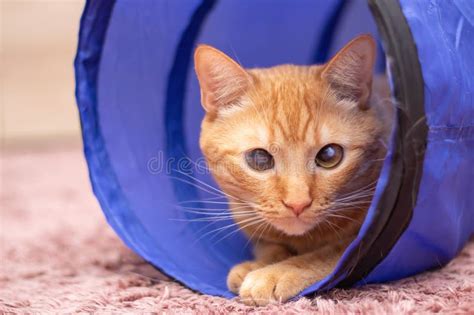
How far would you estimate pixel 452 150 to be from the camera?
119 centimetres

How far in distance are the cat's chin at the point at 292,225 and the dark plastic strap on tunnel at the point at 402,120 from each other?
0.24 m

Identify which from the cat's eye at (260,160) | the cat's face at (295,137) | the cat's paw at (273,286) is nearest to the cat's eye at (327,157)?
the cat's face at (295,137)

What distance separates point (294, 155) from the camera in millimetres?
1361

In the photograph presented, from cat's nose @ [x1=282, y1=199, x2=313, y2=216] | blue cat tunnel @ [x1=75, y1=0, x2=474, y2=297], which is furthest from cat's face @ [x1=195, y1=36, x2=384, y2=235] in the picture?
blue cat tunnel @ [x1=75, y1=0, x2=474, y2=297]

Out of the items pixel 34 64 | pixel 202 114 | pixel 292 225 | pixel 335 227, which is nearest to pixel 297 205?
pixel 292 225

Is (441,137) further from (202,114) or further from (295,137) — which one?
(202,114)

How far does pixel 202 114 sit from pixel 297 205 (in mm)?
823

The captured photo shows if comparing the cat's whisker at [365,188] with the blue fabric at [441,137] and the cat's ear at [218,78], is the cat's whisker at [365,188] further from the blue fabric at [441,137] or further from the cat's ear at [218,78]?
the cat's ear at [218,78]

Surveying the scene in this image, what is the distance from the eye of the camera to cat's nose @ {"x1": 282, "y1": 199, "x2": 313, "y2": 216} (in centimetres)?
130

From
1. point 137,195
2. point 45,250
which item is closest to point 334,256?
point 137,195

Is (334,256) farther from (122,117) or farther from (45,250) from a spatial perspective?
(45,250)

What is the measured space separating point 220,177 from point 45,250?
2.56 feet

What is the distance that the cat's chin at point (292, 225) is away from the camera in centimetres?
136

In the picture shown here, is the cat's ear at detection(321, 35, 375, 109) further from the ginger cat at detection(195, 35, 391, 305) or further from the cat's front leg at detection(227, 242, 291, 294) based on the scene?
the cat's front leg at detection(227, 242, 291, 294)
